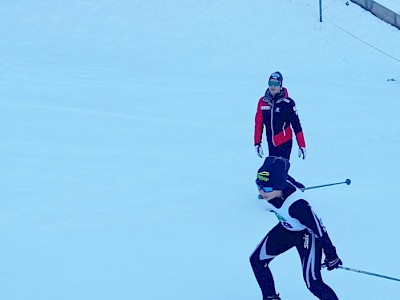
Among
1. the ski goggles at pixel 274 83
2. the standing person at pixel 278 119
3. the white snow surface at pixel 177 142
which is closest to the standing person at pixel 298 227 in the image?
the white snow surface at pixel 177 142

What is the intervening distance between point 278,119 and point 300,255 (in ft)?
9.39

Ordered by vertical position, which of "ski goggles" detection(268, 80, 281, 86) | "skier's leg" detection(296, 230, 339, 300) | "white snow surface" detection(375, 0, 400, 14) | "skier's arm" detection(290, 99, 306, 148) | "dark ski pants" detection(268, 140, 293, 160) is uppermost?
"white snow surface" detection(375, 0, 400, 14)

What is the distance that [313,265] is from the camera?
5.02m

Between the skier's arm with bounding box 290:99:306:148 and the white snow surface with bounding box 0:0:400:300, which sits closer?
the white snow surface with bounding box 0:0:400:300

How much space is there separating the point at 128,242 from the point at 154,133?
13.9ft

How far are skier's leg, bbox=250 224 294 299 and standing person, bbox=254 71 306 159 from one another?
102 inches

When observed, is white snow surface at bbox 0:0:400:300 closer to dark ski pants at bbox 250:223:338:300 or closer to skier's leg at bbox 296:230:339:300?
dark ski pants at bbox 250:223:338:300

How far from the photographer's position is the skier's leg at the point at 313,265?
5016 millimetres

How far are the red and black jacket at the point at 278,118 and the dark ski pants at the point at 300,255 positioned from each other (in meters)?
2.65

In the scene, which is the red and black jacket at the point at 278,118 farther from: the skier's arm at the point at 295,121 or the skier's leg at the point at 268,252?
the skier's leg at the point at 268,252

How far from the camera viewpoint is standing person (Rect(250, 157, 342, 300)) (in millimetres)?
4875

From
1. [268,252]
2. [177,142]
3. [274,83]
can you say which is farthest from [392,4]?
[268,252]

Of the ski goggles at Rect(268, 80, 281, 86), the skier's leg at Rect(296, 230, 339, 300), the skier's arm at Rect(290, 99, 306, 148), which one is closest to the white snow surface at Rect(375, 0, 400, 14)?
the skier's arm at Rect(290, 99, 306, 148)

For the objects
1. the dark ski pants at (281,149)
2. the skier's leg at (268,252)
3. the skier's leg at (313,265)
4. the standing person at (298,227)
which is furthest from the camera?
the dark ski pants at (281,149)
